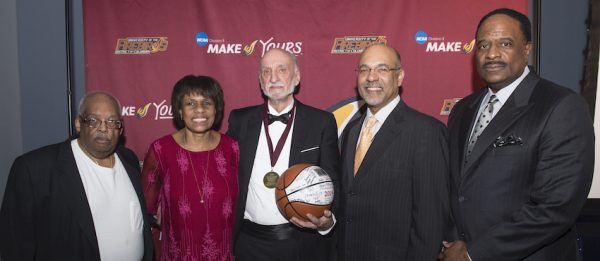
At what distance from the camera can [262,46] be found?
3.72m

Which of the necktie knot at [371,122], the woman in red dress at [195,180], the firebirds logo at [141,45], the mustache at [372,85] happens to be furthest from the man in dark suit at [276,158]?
the firebirds logo at [141,45]

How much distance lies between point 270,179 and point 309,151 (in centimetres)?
31

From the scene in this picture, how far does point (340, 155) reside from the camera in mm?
2748

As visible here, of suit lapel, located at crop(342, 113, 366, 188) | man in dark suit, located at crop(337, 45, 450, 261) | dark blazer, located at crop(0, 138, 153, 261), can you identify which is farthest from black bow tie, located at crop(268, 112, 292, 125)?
dark blazer, located at crop(0, 138, 153, 261)

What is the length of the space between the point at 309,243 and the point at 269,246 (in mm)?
257

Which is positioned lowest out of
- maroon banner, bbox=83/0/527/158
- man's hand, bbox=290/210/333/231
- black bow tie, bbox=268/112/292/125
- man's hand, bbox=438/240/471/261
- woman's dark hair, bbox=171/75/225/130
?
man's hand, bbox=438/240/471/261

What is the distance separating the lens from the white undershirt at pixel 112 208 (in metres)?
2.27

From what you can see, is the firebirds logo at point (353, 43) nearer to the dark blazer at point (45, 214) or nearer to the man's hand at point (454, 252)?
the man's hand at point (454, 252)

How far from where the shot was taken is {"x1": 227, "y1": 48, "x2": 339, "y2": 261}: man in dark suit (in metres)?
2.61

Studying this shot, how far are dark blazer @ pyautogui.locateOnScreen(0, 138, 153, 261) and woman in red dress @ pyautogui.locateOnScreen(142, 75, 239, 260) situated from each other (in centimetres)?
47

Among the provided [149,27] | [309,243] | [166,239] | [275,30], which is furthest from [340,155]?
[149,27]

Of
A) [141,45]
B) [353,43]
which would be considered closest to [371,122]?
[353,43]

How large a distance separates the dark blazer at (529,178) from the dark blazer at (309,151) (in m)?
0.82

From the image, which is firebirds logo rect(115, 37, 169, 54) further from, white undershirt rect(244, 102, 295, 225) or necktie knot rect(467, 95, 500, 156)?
necktie knot rect(467, 95, 500, 156)
